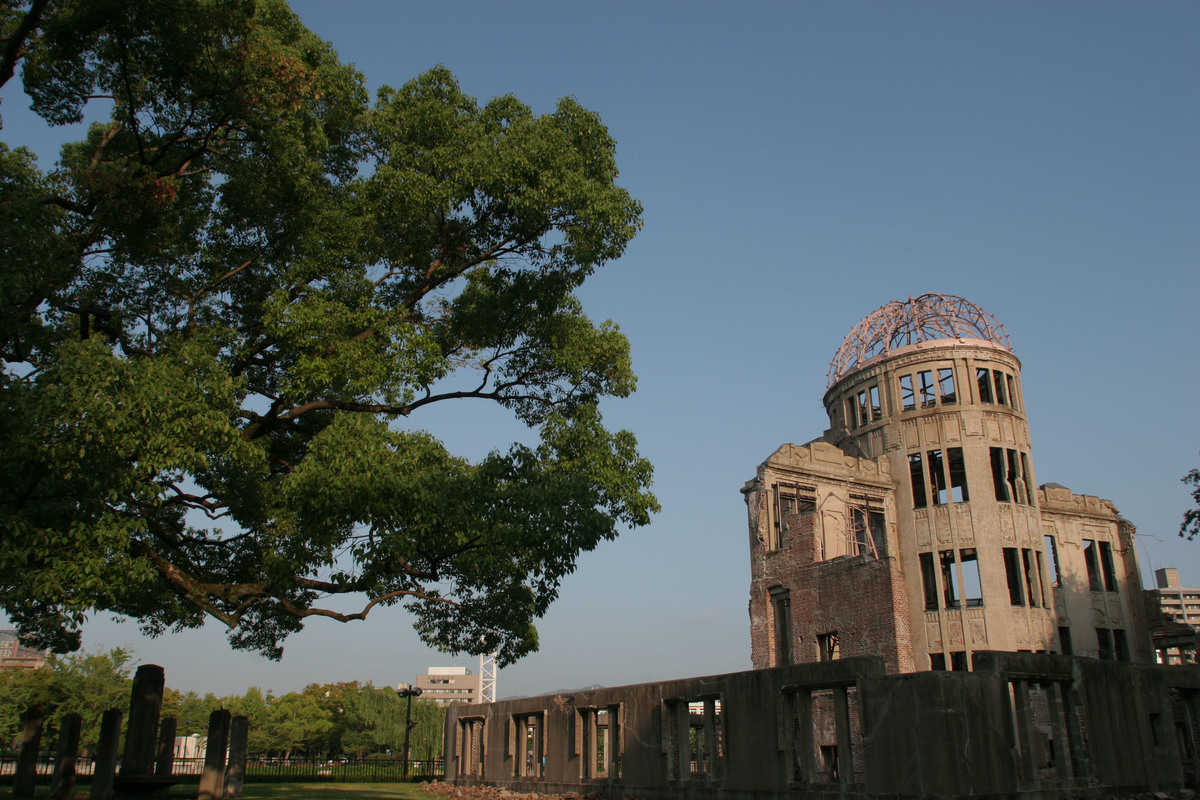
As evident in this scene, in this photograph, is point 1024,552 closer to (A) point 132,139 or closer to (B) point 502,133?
(B) point 502,133

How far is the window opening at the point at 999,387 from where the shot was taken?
112ft

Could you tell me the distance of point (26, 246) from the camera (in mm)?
11250

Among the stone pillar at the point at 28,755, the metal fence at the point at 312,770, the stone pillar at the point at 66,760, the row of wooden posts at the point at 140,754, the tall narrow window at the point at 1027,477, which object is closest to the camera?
the row of wooden posts at the point at 140,754

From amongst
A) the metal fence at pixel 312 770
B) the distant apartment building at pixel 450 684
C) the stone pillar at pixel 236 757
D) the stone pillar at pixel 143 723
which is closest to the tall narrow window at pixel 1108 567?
the metal fence at pixel 312 770

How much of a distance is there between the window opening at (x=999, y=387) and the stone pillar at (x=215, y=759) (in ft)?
95.1

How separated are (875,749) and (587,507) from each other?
564 cm

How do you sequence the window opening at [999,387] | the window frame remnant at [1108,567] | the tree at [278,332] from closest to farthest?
1. the tree at [278,332]
2. the window opening at [999,387]
3. the window frame remnant at [1108,567]

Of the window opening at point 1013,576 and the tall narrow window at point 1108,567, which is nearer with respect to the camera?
the window opening at point 1013,576

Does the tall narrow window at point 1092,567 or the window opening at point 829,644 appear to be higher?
the tall narrow window at point 1092,567

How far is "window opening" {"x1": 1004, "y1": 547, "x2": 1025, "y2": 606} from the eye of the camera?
31125mm

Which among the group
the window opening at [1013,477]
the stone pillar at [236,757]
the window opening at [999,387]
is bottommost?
the stone pillar at [236,757]

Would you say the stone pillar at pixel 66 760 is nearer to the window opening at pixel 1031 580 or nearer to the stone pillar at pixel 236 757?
the stone pillar at pixel 236 757

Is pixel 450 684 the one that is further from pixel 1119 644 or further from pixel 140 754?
pixel 140 754

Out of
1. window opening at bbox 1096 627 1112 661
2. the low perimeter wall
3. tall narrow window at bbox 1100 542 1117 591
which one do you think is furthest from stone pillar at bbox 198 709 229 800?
tall narrow window at bbox 1100 542 1117 591
